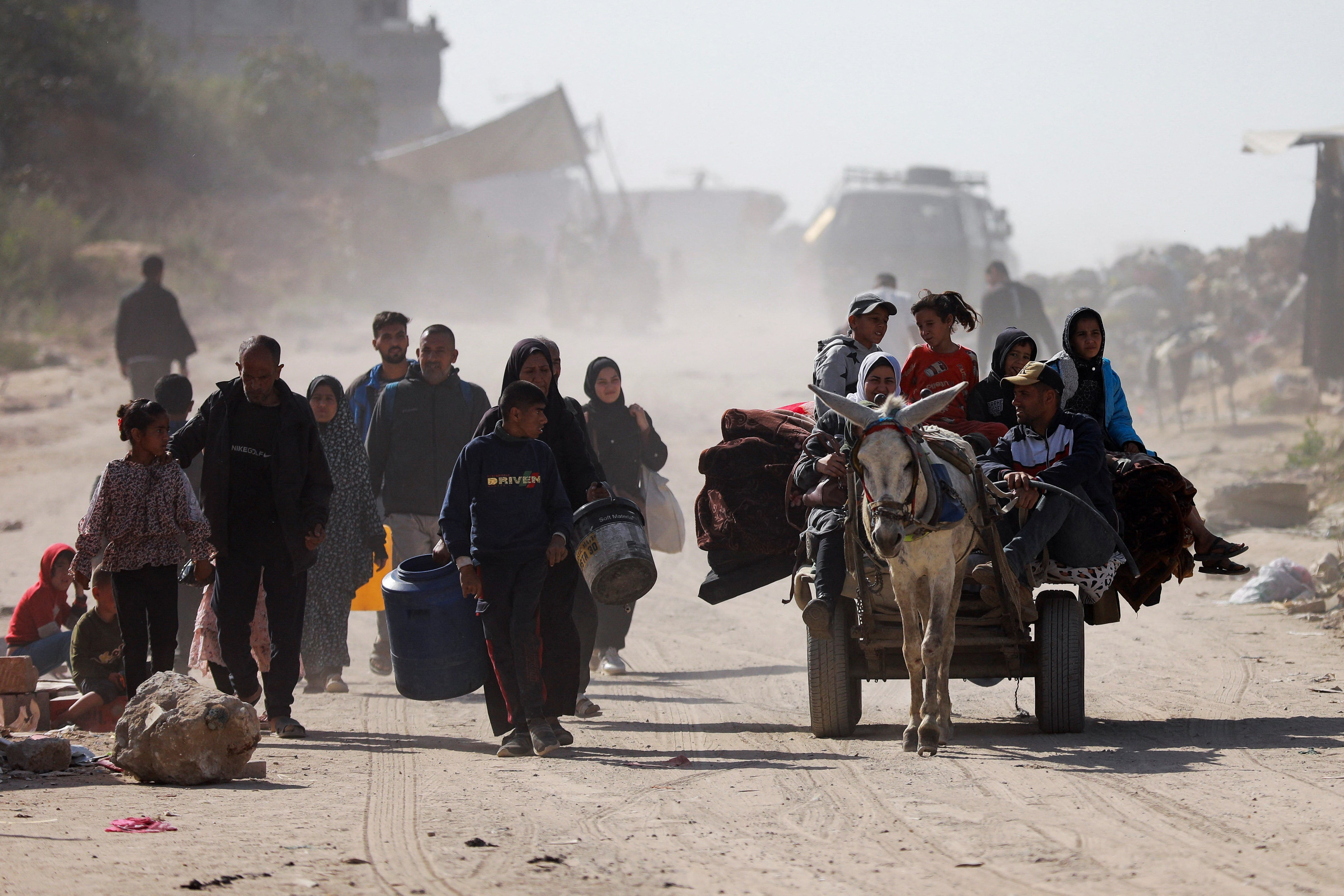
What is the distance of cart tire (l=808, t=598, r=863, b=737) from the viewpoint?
688 centimetres

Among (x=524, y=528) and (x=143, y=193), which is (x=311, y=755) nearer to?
(x=524, y=528)

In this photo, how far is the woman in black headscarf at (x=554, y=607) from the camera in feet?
22.7

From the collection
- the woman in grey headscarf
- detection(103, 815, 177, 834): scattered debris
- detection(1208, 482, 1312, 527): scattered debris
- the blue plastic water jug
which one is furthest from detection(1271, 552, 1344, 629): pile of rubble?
detection(103, 815, 177, 834): scattered debris

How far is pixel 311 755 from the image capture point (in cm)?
676

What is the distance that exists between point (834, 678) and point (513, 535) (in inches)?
67.1

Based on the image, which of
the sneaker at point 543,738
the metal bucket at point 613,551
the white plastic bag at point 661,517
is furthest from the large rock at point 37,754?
the white plastic bag at point 661,517

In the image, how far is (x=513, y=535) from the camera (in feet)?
21.5

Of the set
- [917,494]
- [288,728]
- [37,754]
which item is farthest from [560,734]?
[37,754]

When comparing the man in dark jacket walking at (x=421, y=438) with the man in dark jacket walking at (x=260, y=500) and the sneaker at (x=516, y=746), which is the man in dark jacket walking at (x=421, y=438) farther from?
the sneaker at (x=516, y=746)

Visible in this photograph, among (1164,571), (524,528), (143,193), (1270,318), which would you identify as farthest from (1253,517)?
(143,193)

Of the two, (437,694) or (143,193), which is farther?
(143,193)

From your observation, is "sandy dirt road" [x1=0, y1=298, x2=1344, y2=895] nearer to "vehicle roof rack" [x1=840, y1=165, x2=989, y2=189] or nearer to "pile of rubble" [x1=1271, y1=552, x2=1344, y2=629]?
"pile of rubble" [x1=1271, y1=552, x2=1344, y2=629]

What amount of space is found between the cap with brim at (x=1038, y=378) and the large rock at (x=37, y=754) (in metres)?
4.55

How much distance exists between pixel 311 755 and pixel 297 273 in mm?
25712
